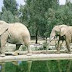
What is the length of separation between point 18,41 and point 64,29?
3208 millimetres

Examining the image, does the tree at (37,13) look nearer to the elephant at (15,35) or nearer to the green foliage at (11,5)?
the elephant at (15,35)

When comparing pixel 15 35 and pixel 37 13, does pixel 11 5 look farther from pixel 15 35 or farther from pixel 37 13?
pixel 15 35

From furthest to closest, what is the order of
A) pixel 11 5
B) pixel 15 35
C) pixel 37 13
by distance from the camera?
pixel 11 5 → pixel 37 13 → pixel 15 35

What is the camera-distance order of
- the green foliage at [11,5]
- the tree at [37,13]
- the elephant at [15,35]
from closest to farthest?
the elephant at [15,35], the tree at [37,13], the green foliage at [11,5]

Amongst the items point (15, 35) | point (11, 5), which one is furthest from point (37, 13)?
point (11, 5)

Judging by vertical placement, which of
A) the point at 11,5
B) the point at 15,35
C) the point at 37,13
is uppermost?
the point at 11,5

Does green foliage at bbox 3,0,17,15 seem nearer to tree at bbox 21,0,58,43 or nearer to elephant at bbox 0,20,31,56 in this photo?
tree at bbox 21,0,58,43

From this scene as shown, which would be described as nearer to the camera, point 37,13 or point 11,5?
point 37,13

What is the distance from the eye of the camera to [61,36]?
1867 cm

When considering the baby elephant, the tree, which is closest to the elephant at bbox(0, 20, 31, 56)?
the baby elephant

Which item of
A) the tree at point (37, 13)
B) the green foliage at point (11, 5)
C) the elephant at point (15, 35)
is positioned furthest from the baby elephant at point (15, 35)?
the green foliage at point (11, 5)

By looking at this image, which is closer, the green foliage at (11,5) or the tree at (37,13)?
the tree at (37,13)

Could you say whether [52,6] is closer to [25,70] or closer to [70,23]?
[70,23]

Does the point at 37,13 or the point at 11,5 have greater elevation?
the point at 11,5
